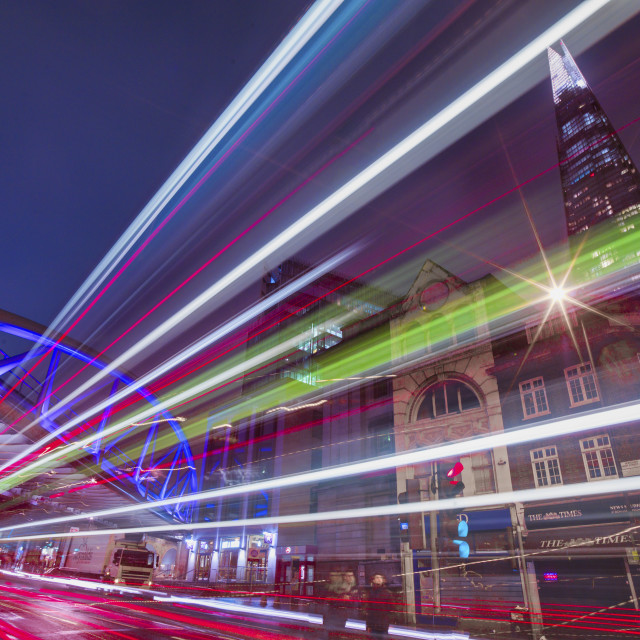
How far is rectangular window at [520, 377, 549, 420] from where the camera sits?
20.5 m

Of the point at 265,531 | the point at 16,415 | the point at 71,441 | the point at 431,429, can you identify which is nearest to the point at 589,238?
the point at 431,429

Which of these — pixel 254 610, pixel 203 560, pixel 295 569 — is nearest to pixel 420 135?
pixel 254 610

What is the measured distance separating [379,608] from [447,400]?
11169 millimetres

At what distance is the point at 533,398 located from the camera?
68.2 feet

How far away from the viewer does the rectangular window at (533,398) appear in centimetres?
2048

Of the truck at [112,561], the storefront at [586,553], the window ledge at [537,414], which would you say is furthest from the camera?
the truck at [112,561]

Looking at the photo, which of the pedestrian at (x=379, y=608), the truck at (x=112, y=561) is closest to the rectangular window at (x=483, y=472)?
the pedestrian at (x=379, y=608)

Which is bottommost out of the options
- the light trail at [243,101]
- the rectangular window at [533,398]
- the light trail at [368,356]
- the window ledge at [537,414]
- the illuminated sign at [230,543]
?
the illuminated sign at [230,543]

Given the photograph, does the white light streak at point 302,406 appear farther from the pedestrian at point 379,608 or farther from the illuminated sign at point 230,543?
the pedestrian at point 379,608

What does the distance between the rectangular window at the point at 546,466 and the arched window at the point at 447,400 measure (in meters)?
3.63

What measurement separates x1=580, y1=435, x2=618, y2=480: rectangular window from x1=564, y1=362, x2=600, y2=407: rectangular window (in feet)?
5.79

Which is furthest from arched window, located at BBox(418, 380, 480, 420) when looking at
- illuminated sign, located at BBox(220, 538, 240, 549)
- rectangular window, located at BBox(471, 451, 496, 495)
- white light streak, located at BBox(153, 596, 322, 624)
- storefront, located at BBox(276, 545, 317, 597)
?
illuminated sign, located at BBox(220, 538, 240, 549)

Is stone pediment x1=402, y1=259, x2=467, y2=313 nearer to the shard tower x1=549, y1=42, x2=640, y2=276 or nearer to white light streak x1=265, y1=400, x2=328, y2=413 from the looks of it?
white light streak x1=265, y1=400, x2=328, y2=413

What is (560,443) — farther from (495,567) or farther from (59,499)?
(59,499)
